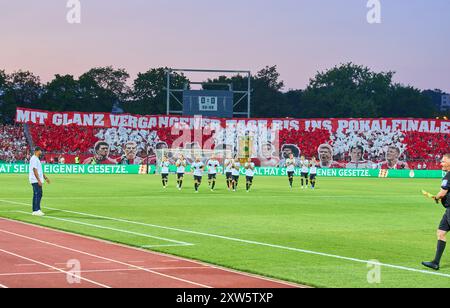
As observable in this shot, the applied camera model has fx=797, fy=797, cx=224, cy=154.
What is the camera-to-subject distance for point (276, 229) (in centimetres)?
2197

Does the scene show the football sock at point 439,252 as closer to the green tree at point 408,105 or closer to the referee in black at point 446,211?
the referee in black at point 446,211

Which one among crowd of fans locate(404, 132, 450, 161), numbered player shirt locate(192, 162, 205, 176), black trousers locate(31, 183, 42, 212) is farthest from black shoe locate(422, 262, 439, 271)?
crowd of fans locate(404, 132, 450, 161)

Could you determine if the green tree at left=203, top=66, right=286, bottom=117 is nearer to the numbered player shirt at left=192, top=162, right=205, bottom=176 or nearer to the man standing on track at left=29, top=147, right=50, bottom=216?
the numbered player shirt at left=192, top=162, right=205, bottom=176

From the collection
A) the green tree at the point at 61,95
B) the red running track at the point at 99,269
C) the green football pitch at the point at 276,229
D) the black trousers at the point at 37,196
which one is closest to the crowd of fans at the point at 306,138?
the green football pitch at the point at 276,229

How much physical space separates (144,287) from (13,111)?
11213 centimetres

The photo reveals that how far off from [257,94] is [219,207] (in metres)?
106

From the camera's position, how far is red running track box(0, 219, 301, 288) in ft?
41.4

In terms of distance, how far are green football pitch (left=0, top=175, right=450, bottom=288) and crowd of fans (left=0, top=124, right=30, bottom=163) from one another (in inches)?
1789

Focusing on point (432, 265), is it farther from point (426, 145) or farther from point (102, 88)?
point (102, 88)

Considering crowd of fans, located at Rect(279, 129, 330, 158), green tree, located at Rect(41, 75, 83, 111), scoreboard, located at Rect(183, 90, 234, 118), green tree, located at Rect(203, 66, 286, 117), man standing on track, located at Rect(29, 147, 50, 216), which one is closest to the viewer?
man standing on track, located at Rect(29, 147, 50, 216)

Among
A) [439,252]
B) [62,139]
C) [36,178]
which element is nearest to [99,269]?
[439,252]

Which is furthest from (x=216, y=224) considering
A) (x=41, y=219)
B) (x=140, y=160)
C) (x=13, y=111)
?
(x=13, y=111)

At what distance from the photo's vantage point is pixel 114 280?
12.9 m

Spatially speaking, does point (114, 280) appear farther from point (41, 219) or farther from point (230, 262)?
point (41, 219)
